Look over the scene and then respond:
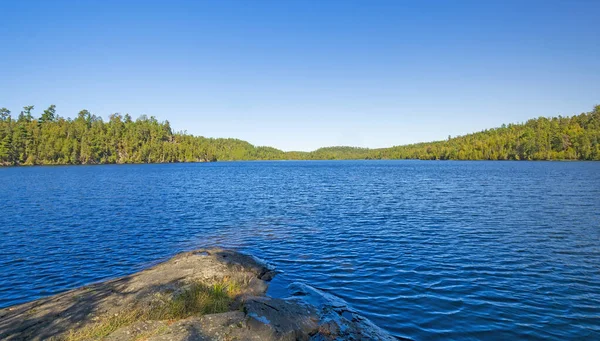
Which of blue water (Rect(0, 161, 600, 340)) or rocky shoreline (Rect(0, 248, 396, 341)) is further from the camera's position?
blue water (Rect(0, 161, 600, 340))

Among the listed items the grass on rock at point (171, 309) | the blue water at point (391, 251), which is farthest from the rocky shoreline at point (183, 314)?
the blue water at point (391, 251)

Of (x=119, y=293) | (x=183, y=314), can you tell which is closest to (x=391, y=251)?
(x=183, y=314)

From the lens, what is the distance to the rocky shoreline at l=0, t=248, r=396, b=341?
10383mm

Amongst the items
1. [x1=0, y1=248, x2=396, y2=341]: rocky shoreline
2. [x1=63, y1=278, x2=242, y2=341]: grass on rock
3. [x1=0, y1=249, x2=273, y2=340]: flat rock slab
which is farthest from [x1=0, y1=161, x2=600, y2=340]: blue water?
[x1=63, y1=278, x2=242, y2=341]: grass on rock

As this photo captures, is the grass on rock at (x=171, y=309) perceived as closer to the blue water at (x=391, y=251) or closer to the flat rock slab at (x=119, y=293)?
the flat rock slab at (x=119, y=293)

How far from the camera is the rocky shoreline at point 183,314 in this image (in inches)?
409

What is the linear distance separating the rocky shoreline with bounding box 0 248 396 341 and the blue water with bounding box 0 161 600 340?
1.85 metres

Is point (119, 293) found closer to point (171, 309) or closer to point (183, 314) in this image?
point (171, 309)

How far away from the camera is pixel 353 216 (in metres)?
35.1

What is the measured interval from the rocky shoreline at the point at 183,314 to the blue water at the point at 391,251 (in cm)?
185

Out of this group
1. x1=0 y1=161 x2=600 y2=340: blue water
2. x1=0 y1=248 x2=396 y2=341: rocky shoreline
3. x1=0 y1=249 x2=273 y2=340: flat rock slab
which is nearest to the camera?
x1=0 y1=248 x2=396 y2=341: rocky shoreline

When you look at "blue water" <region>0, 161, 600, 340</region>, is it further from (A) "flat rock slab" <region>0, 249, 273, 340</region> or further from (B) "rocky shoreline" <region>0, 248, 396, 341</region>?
(A) "flat rock slab" <region>0, 249, 273, 340</region>

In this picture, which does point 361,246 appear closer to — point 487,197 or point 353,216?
point 353,216

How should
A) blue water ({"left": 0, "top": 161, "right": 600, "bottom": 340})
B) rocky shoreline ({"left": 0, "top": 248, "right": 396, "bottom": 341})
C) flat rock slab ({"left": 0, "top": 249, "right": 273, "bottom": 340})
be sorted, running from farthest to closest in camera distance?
A: blue water ({"left": 0, "top": 161, "right": 600, "bottom": 340})
flat rock slab ({"left": 0, "top": 249, "right": 273, "bottom": 340})
rocky shoreline ({"left": 0, "top": 248, "right": 396, "bottom": 341})
